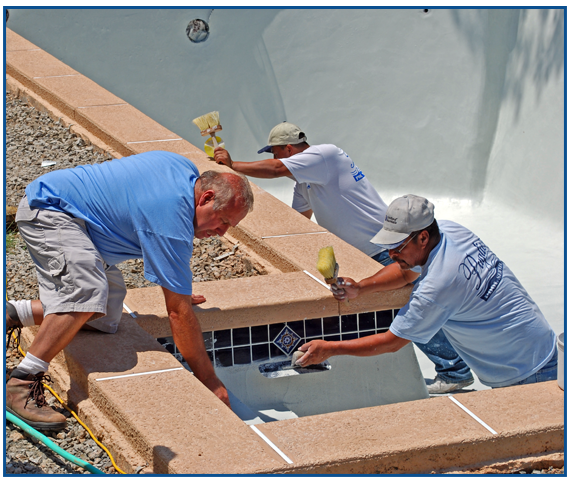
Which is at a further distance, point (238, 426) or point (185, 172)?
point (185, 172)

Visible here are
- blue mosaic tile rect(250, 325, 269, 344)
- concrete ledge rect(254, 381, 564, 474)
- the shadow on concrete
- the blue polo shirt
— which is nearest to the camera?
the shadow on concrete

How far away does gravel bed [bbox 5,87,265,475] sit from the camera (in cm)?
268

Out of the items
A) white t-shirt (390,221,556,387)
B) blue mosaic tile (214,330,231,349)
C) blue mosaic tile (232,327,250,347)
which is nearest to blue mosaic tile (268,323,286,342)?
blue mosaic tile (232,327,250,347)

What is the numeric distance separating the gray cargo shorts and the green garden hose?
43 centimetres

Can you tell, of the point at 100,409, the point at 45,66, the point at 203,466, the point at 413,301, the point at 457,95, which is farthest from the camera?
the point at 457,95

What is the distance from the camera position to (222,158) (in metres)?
5.07

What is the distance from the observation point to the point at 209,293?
371 cm

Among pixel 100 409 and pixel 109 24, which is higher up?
pixel 109 24

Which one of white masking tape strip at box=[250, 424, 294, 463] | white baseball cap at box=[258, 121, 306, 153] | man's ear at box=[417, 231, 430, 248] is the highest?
white baseball cap at box=[258, 121, 306, 153]

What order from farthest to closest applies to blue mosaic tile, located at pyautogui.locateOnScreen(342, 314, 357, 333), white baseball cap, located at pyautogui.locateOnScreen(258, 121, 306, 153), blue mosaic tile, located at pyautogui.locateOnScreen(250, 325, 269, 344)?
white baseball cap, located at pyautogui.locateOnScreen(258, 121, 306, 153), blue mosaic tile, located at pyautogui.locateOnScreen(342, 314, 357, 333), blue mosaic tile, located at pyautogui.locateOnScreen(250, 325, 269, 344)

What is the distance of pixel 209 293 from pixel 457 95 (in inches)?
243

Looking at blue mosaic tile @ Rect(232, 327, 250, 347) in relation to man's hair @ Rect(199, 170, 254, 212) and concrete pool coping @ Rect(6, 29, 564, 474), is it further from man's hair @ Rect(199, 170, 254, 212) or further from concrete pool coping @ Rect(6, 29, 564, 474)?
man's hair @ Rect(199, 170, 254, 212)

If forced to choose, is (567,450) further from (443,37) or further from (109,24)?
(109,24)

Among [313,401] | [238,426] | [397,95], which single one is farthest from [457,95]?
[238,426]
